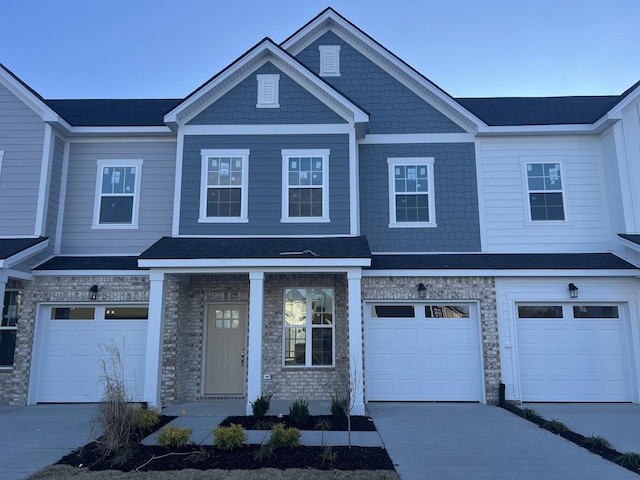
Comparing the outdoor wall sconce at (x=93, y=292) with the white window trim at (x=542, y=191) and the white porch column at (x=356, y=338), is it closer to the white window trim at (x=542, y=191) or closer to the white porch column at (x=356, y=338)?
the white porch column at (x=356, y=338)

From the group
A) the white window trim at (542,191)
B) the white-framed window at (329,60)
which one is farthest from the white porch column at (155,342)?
the white window trim at (542,191)

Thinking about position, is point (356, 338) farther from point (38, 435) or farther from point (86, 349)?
point (86, 349)

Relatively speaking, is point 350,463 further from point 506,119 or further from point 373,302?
point 506,119

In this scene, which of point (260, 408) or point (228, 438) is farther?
point (260, 408)

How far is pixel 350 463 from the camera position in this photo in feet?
19.5

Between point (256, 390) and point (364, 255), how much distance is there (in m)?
3.42

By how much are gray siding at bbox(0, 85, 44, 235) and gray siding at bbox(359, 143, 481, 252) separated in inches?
310

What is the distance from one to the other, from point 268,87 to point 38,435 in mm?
8505

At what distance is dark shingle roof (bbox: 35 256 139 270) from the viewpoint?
10266mm

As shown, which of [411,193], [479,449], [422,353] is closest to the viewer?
[479,449]

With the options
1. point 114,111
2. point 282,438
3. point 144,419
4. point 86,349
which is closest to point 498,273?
point 282,438

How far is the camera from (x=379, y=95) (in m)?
11.8

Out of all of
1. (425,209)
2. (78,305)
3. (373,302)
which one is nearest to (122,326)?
(78,305)

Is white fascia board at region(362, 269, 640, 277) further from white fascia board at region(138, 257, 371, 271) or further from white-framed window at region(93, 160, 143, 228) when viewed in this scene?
white-framed window at region(93, 160, 143, 228)
